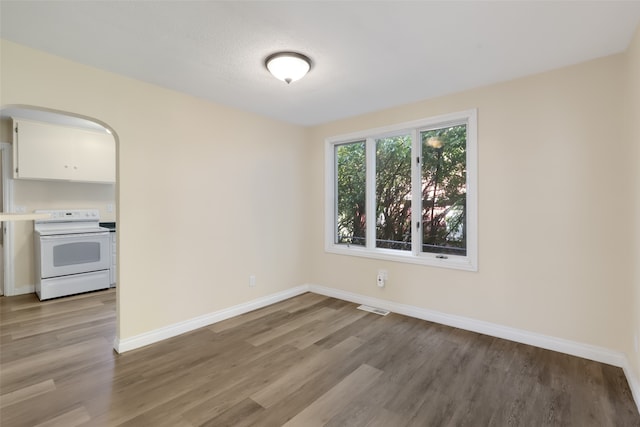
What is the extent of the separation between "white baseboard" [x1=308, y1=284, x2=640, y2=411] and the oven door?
3965 mm

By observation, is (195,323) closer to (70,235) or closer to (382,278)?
(382,278)

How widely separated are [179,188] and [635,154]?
12.6 ft

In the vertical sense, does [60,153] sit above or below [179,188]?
above

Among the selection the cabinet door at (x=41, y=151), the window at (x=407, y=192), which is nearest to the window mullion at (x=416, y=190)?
the window at (x=407, y=192)

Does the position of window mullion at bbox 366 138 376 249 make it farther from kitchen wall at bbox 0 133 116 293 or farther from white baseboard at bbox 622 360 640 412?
kitchen wall at bbox 0 133 116 293

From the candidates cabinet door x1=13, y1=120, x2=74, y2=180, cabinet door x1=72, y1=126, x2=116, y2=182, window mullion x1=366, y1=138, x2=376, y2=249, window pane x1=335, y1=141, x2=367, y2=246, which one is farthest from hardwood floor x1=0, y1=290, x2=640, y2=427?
cabinet door x1=72, y1=126, x2=116, y2=182

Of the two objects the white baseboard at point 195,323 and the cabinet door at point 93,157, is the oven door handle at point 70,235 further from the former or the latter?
the white baseboard at point 195,323

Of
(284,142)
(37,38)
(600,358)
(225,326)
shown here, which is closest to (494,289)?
(600,358)

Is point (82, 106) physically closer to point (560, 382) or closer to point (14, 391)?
point (14, 391)

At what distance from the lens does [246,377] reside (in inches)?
88.4

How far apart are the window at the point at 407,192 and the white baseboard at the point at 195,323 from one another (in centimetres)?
107

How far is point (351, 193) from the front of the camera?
4.23 m

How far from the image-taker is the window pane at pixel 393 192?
3660 millimetres

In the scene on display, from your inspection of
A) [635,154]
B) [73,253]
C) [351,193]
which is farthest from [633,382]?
[73,253]
